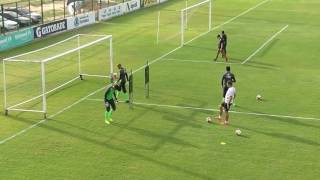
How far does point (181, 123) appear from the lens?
77.2ft

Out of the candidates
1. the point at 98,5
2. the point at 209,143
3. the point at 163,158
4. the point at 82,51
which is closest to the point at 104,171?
the point at 163,158

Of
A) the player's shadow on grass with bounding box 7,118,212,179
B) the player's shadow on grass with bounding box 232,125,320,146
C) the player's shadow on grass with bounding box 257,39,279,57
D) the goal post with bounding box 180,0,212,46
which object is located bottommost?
the player's shadow on grass with bounding box 7,118,212,179

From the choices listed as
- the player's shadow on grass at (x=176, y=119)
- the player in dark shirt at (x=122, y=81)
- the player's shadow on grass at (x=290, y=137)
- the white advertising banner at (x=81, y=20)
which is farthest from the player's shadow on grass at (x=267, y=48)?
the white advertising banner at (x=81, y=20)

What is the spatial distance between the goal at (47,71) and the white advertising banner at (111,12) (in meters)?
14.7

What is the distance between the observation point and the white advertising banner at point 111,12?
54597 millimetres

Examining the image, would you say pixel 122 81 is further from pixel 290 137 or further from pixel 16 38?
pixel 16 38

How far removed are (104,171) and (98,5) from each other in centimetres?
4004

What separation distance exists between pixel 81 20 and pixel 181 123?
29696 mm

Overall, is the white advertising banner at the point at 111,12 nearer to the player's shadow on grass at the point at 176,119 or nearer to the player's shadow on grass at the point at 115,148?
the player's shadow on grass at the point at 176,119

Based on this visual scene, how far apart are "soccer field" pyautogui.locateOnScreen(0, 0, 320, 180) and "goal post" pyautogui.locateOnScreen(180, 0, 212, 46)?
2370mm

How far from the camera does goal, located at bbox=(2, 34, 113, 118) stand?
26.6 m

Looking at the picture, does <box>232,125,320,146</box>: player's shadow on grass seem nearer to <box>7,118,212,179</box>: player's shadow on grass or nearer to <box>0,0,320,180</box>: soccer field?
<box>0,0,320,180</box>: soccer field

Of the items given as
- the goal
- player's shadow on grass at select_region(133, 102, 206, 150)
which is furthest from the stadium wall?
player's shadow on grass at select_region(133, 102, 206, 150)

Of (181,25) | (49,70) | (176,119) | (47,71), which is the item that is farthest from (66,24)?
(176,119)
